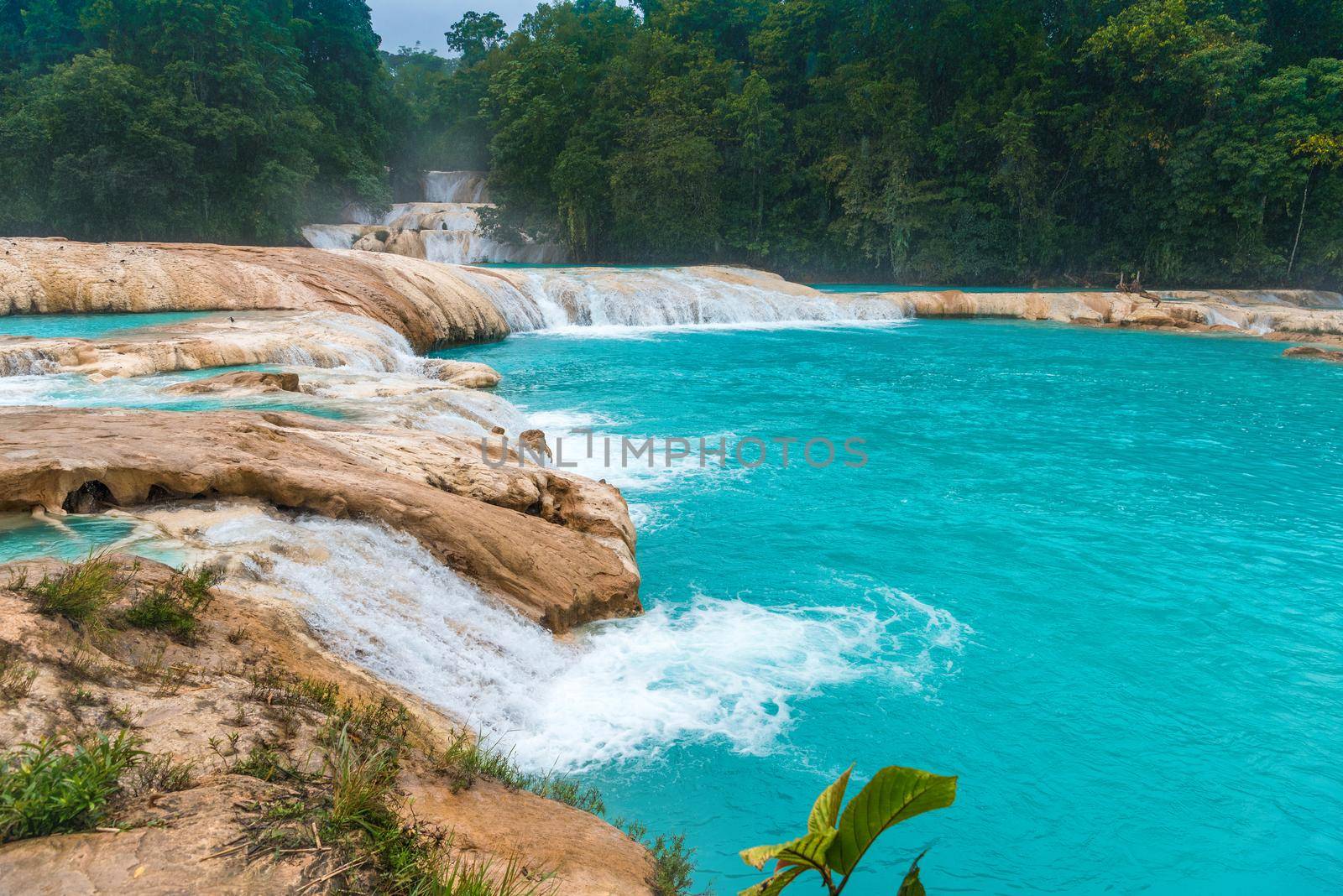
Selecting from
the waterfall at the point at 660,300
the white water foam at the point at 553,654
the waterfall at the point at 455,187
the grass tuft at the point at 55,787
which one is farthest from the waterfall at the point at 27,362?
the waterfall at the point at 455,187

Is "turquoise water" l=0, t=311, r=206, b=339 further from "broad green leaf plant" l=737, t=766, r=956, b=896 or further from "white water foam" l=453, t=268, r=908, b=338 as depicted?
"broad green leaf plant" l=737, t=766, r=956, b=896

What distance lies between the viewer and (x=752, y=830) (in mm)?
3807

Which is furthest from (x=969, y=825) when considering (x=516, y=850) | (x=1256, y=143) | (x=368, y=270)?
(x=1256, y=143)

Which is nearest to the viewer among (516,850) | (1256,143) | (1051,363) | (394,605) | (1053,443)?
(516,850)

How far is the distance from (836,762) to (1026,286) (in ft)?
97.2

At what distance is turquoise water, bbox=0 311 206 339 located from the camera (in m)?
11.8

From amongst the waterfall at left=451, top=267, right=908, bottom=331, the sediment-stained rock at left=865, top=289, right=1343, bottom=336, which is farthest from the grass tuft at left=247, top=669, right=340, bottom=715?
the sediment-stained rock at left=865, top=289, right=1343, bottom=336

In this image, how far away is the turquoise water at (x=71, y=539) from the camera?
395 centimetres

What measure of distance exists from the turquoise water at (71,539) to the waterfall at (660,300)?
14.6 m

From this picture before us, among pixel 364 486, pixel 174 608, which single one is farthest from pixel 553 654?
pixel 174 608

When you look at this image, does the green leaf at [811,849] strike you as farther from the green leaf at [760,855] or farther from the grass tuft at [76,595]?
the grass tuft at [76,595]

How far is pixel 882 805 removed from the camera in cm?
154

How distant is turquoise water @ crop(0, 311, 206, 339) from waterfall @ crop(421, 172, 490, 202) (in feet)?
89.3

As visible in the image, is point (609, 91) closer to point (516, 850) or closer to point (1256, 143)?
point (1256, 143)
